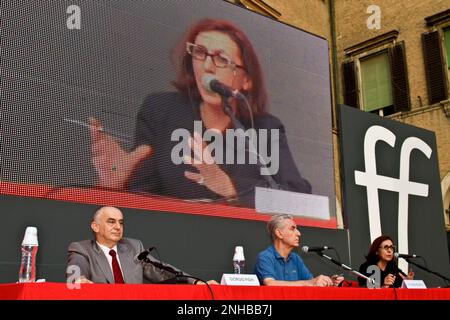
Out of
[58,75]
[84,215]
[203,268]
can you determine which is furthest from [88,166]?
[203,268]

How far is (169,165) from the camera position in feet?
17.3

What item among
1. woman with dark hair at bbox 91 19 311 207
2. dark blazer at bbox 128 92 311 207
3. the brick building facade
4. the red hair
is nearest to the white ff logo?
woman with dark hair at bbox 91 19 311 207

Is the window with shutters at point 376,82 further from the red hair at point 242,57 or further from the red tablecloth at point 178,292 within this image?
the red tablecloth at point 178,292

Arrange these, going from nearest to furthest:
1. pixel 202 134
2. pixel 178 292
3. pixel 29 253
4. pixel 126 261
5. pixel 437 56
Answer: pixel 178 292, pixel 29 253, pixel 126 261, pixel 202 134, pixel 437 56

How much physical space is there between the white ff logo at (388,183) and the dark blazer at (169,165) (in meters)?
1.43

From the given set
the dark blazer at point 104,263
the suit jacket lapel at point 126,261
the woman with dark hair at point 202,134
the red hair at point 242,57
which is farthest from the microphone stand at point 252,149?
the suit jacket lapel at point 126,261

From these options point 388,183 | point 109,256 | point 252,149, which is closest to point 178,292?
point 109,256

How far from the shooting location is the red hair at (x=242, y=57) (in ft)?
19.0

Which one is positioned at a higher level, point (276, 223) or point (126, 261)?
point (276, 223)

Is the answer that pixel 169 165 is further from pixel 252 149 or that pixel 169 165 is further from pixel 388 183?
pixel 388 183

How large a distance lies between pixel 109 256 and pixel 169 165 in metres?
2.01

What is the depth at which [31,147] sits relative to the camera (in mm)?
4367

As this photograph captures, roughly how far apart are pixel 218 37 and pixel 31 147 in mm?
2799

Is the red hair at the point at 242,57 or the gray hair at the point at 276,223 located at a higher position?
the red hair at the point at 242,57
